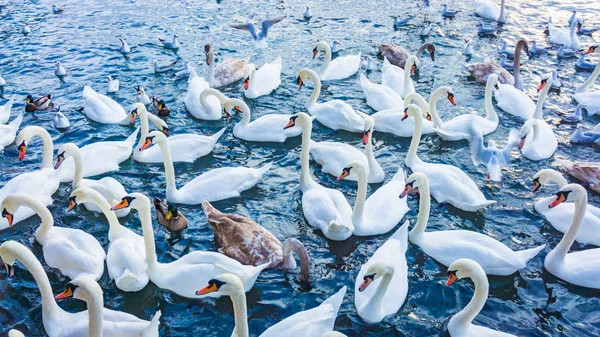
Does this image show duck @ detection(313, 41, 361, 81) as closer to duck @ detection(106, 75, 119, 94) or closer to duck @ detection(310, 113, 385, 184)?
duck @ detection(310, 113, 385, 184)

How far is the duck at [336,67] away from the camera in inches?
583

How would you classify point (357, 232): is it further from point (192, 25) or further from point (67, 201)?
point (192, 25)

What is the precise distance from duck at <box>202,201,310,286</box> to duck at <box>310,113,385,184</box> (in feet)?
8.06

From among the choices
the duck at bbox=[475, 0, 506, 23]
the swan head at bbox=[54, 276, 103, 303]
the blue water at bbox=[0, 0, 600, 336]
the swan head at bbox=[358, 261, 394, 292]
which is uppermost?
the swan head at bbox=[54, 276, 103, 303]

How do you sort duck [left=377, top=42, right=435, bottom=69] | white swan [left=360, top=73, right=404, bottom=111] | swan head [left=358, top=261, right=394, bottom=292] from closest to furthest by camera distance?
swan head [left=358, top=261, right=394, bottom=292]
white swan [left=360, top=73, right=404, bottom=111]
duck [left=377, top=42, right=435, bottom=69]

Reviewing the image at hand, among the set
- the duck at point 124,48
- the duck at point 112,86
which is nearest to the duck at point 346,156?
the duck at point 112,86

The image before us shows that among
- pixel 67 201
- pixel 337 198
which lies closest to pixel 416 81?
pixel 337 198

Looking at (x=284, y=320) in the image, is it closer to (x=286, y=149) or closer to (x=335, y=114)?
(x=286, y=149)

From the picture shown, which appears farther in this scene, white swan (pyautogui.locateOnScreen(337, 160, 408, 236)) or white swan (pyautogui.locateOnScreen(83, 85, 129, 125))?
white swan (pyautogui.locateOnScreen(83, 85, 129, 125))

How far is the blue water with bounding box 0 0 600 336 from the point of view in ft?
25.5

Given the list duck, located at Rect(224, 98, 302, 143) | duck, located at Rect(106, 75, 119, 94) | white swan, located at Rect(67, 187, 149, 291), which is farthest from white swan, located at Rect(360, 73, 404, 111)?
white swan, located at Rect(67, 187, 149, 291)

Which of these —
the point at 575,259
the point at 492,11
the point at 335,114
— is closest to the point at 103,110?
the point at 335,114

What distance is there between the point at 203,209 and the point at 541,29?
13.7m

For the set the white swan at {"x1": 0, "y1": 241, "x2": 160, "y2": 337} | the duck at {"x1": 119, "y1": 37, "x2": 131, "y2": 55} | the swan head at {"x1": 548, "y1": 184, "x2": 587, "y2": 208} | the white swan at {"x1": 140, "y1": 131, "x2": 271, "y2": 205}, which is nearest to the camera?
the white swan at {"x1": 0, "y1": 241, "x2": 160, "y2": 337}
